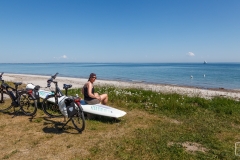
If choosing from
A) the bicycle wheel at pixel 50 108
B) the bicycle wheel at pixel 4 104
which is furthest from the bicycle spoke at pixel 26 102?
the bicycle wheel at pixel 4 104

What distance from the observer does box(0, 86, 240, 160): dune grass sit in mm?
4625

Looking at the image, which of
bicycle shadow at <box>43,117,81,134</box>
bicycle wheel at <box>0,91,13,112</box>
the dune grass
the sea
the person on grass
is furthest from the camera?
the sea

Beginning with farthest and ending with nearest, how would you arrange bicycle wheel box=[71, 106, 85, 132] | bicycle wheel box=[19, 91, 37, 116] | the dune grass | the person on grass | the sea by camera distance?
the sea
bicycle wheel box=[19, 91, 37, 116]
the person on grass
bicycle wheel box=[71, 106, 85, 132]
the dune grass

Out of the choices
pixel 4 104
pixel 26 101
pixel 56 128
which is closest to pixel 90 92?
pixel 56 128

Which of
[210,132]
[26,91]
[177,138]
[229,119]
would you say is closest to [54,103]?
[26,91]

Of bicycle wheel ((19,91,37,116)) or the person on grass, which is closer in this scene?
the person on grass

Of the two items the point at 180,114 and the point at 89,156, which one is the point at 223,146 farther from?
the point at 89,156

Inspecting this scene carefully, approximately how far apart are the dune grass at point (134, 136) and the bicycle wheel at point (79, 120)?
0.21 m

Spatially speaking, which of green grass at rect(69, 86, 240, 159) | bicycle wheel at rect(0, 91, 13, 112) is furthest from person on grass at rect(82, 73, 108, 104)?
bicycle wheel at rect(0, 91, 13, 112)

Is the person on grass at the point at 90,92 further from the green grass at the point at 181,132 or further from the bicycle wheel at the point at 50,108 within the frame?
the green grass at the point at 181,132

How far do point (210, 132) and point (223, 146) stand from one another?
114cm

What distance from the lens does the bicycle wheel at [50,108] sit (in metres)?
7.68

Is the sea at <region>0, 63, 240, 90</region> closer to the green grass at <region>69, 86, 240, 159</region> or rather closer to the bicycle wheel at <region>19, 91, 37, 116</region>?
the green grass at <region>69, 86, 240, 159</region>

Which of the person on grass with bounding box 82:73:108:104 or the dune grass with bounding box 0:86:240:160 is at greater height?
the person on grass with bounding box 82:73:108:104
